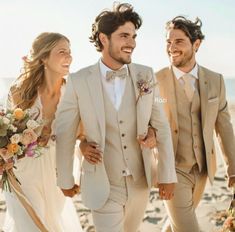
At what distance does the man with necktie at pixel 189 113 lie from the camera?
219 inches

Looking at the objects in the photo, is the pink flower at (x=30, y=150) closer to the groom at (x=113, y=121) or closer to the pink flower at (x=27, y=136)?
the pink flower at (x=27, y=136)

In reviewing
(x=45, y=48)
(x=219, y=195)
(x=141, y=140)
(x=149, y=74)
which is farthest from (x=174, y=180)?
(x=219, y=195)

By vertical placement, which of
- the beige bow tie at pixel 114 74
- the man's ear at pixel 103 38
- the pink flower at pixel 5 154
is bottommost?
the pink flower at pixel 5 154

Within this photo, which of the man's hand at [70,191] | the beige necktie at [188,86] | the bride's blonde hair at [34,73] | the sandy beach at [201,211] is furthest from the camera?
the sandy beach at [201,211]

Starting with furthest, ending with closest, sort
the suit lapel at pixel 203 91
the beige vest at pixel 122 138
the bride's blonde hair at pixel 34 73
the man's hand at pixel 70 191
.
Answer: the bride's blonde hair at pixel 34 73 < the suit lapel at pixel 203 91 < the man's hand at pixel 70 191 < the beige vest at pixel 122 138

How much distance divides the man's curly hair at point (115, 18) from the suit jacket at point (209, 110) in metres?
0.87

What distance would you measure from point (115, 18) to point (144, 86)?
0.64 meters

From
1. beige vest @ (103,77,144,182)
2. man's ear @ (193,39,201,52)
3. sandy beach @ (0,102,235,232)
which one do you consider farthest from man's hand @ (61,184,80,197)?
sandy beach @ (0,102,235,232)

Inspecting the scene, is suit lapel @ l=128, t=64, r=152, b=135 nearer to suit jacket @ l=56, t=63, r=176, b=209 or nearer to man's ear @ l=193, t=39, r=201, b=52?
suit jacket @ l=56, t=63, r=176, b=209

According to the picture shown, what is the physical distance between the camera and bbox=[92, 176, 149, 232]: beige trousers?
4.84 metres

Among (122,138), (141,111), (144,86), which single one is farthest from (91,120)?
(144,86)

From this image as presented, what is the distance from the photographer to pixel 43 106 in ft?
19.6

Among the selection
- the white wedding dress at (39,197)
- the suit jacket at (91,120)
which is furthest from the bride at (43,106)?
the suit jacket at (91,120)

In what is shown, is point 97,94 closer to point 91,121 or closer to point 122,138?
point 91,121
